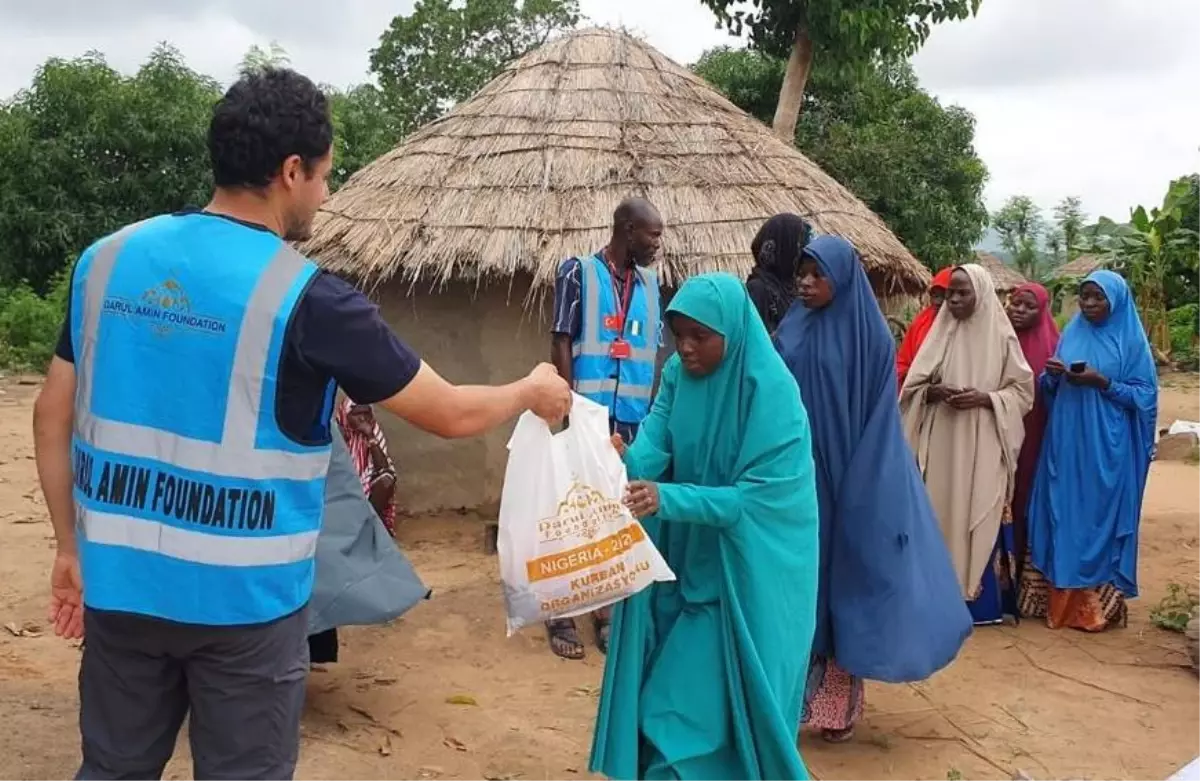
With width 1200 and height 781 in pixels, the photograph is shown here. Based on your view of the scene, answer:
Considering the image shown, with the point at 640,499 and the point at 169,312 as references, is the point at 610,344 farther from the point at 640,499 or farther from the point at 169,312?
the point at 169,312

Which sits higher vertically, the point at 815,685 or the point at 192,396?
the point at 192,396

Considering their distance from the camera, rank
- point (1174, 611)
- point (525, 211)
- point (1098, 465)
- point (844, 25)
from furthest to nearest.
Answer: point (844, 25), point (525, 211), point (1174, 611), point (1098, 465)

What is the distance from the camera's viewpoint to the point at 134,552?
2.22m

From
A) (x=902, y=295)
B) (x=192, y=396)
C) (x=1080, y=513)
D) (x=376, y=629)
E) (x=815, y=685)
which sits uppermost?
(x=902, y=295)

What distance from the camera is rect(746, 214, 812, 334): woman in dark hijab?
514 centimetres

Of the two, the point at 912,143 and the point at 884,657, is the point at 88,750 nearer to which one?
the point at 884,657

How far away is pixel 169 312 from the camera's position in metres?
2.15

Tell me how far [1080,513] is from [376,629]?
3.50 m

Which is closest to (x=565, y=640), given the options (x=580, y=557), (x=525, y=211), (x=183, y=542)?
(x=580, y=557)

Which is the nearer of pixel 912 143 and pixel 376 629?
pixel 376 629

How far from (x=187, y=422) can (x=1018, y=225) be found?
1384 inches

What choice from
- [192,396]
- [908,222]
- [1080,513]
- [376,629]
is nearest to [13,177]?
[908,222]

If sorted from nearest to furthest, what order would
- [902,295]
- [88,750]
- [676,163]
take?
[88,750] < [676,163] < [902,295]

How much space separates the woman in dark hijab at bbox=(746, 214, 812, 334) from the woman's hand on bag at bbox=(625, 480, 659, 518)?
2228 millimetres
